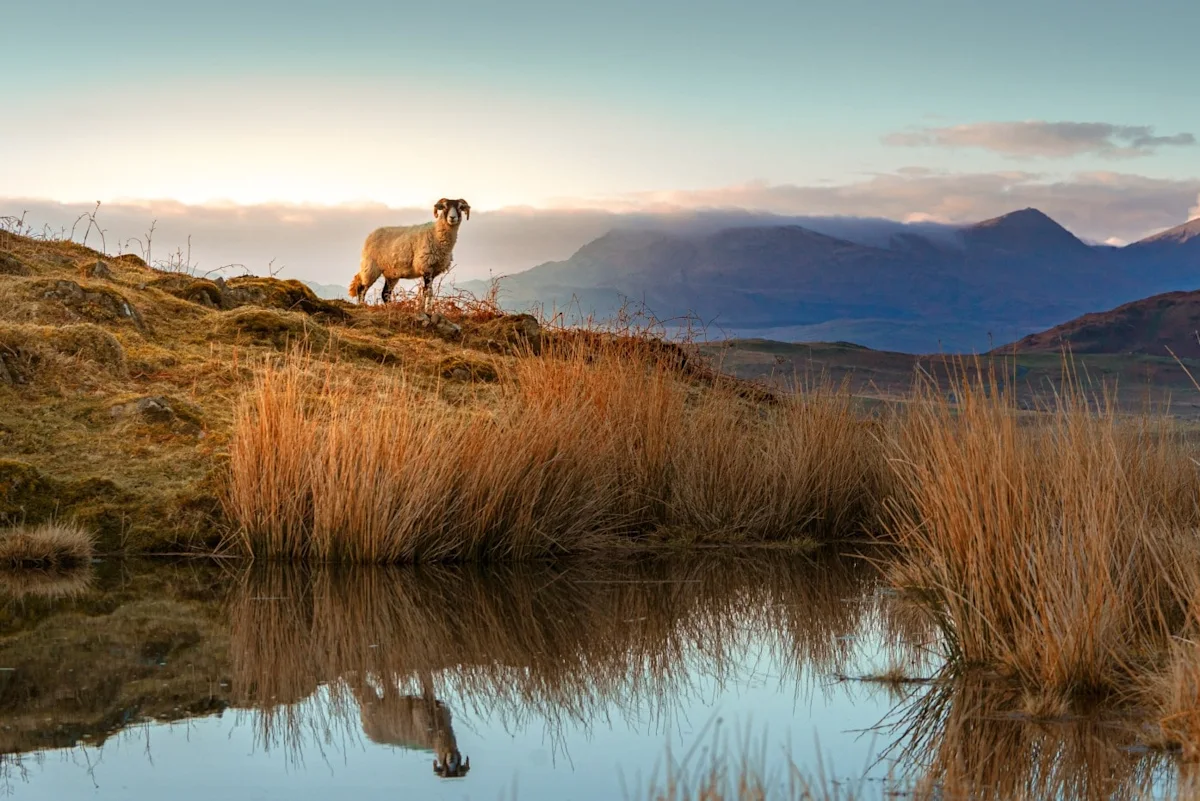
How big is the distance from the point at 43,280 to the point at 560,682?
32.8 feet

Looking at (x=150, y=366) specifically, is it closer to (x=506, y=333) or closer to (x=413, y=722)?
(x=506, y=333)

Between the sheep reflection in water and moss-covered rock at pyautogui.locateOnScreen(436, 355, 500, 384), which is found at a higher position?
moss-covered rock at pyautogui.locateOnScreen(436, 355, 500, 384)

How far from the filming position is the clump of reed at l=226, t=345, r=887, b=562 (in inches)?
348

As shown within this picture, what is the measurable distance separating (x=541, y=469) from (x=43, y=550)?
139 inches

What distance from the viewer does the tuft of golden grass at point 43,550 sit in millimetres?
8789

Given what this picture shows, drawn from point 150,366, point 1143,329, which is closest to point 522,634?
point 150,366

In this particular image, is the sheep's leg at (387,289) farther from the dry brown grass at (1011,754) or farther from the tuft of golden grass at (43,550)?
the dry brown grass at (1011,754)

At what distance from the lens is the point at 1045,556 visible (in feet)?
16.9

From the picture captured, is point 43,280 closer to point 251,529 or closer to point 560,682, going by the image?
point 251,529

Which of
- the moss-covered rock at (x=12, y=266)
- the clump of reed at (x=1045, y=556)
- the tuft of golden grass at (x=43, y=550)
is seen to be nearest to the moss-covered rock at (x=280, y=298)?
the moss-covered rock at (x=12, y=266)

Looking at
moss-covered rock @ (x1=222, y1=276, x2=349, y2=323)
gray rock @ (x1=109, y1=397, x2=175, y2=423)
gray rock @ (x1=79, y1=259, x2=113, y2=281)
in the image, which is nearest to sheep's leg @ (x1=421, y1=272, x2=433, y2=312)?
moss-covered rock @ (x1=222, y1=276, x2=349, y2=323)

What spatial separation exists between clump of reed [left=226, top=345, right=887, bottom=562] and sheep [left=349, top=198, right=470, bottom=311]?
502 centimetres

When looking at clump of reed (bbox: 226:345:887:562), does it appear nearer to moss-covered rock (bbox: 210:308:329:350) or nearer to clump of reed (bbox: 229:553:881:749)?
clump of reed (bbox: 229:553:881:749)

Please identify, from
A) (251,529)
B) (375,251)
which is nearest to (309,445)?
(251,529)
